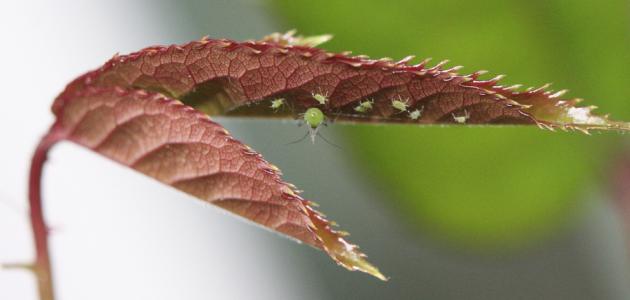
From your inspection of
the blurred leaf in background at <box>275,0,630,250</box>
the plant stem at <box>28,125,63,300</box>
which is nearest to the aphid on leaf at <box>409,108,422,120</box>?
the plant stem at <box>28,125,63,300</box>

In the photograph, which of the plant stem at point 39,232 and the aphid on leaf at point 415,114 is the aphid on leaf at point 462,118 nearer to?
the aphid on leaf at point 415,114

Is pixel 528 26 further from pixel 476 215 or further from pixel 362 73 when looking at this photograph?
pixel 362 73

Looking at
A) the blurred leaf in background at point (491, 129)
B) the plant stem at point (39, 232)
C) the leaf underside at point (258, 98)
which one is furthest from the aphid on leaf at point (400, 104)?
the blurred leaf in background at point (491, 129)

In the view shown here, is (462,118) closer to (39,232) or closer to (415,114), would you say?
(415,114)

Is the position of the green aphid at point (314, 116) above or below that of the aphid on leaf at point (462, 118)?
below

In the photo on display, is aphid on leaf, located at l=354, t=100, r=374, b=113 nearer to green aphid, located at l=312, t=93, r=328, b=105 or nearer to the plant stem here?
green aphid, located at l=312, t=93, r=328, b=105

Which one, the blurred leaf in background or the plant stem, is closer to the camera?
the plant stem

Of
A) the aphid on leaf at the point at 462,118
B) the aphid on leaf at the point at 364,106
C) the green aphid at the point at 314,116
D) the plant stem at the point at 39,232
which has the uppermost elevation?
the aphid on leaf at the point at 462,118
